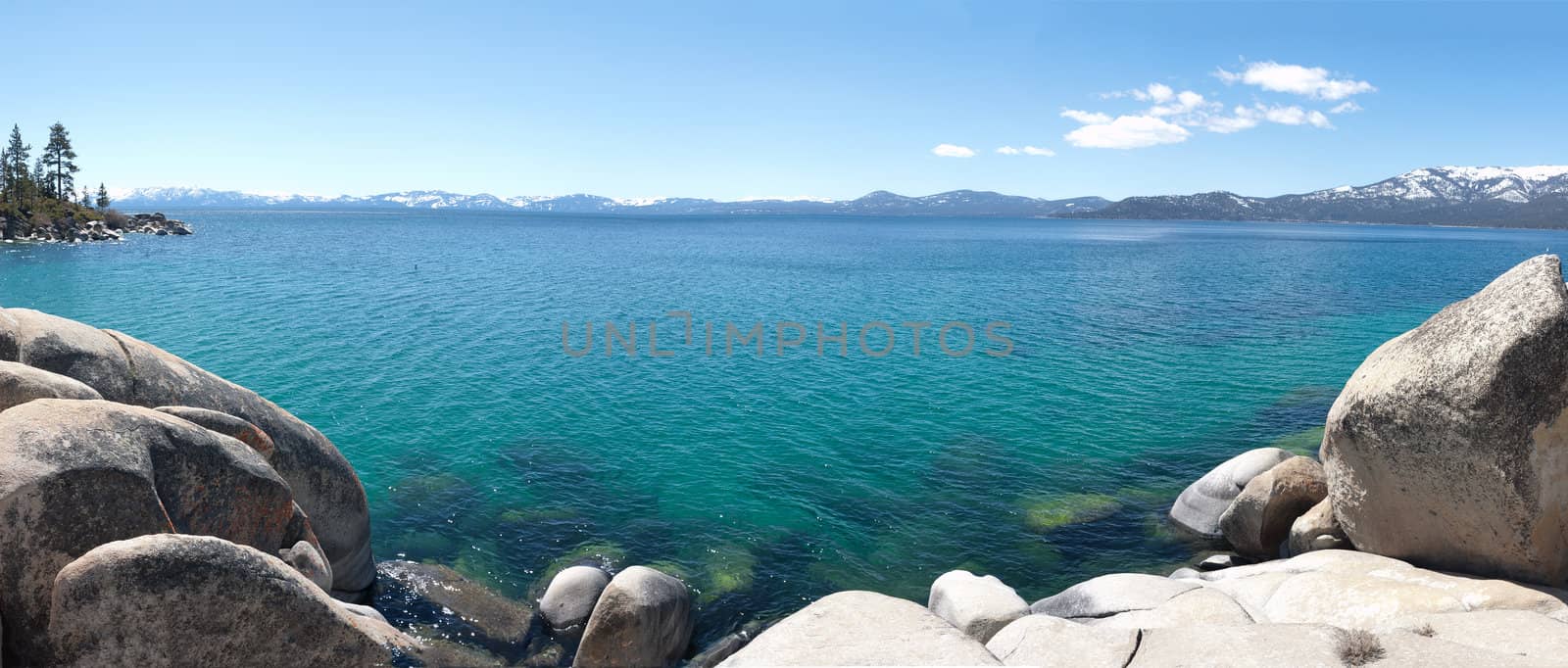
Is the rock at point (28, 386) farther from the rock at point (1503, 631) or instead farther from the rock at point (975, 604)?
the rock at point (1503, 631)

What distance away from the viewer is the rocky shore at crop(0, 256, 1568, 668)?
9.49m

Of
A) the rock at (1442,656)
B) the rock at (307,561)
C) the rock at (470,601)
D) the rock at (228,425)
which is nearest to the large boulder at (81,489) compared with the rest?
the rock at (228,425)

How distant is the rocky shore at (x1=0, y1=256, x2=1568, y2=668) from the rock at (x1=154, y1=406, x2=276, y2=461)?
0.06 m

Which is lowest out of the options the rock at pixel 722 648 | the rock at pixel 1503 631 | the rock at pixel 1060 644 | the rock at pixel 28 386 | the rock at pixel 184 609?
the rock at pixel 722 648

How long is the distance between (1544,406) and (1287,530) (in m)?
7.75

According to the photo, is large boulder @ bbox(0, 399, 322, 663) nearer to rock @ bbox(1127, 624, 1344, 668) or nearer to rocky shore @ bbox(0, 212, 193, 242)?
rock @ bbox(1127, 624, 1344, 668)

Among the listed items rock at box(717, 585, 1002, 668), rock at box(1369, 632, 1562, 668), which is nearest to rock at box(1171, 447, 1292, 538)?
rock at box(1369, 632, 1562, 668)

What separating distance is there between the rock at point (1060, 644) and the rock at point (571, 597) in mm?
9817

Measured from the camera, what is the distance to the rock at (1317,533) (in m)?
18.7

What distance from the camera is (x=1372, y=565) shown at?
16344 millimetres

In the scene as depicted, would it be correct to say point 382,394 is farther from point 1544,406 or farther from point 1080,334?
point 1080,334

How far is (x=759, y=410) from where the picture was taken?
36.0 m

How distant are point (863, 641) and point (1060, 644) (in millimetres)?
3345

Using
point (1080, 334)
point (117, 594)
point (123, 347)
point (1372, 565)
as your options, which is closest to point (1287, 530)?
point (1372, 565)
